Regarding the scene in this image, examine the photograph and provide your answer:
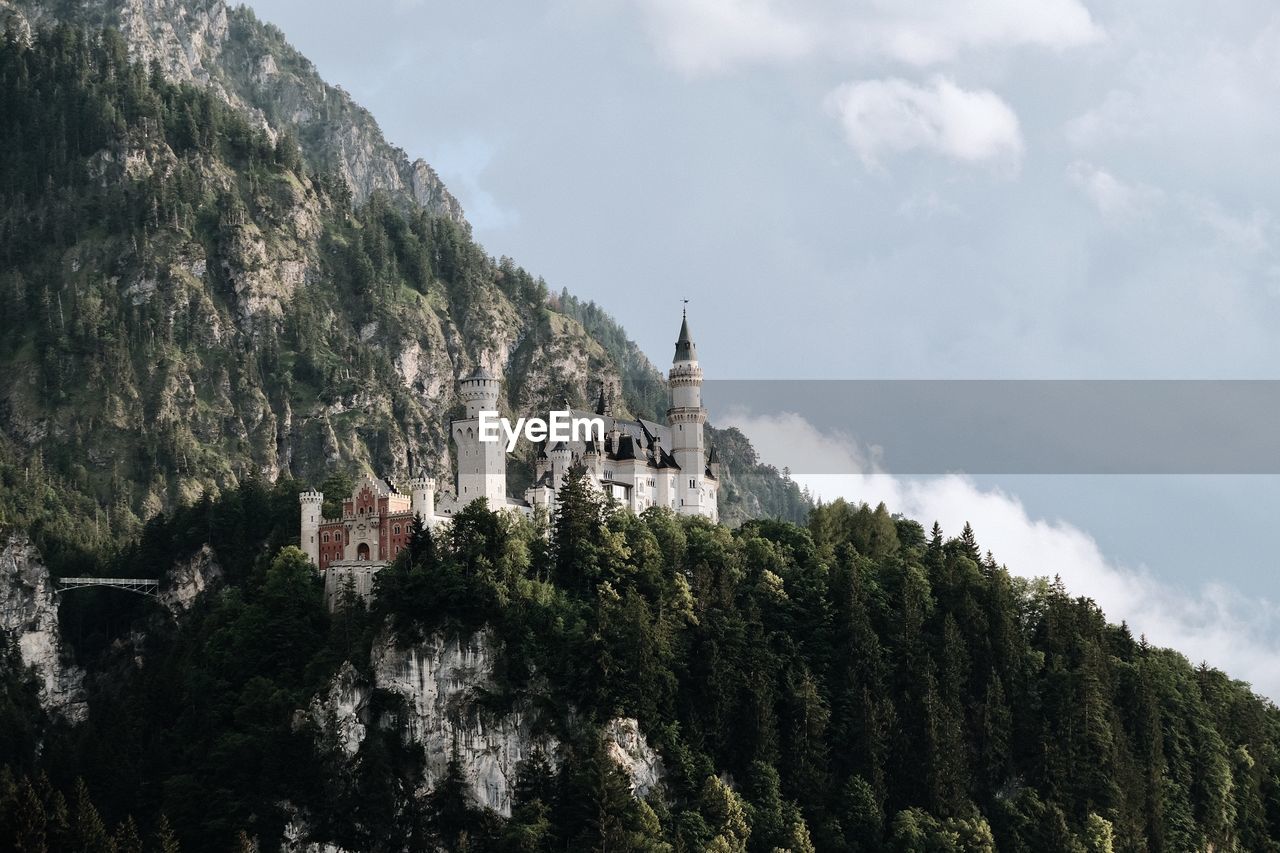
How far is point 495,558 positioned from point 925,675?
30371 mm

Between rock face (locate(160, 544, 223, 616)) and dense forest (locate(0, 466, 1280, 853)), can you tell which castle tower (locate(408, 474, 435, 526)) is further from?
rock face (locate(160, 544, 223, 616))

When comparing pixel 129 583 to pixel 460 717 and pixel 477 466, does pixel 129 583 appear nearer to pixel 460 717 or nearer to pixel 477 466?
pixel 477 466

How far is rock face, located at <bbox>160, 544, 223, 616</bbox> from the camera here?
146 meters

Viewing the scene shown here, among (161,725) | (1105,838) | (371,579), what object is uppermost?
(371,579)

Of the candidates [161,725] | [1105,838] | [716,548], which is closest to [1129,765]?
[1105,838]

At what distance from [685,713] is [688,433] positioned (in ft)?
117

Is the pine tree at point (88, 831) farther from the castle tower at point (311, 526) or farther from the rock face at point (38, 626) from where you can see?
the rock face at point (38, 626)

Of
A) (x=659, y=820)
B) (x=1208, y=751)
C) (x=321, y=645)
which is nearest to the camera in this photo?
(x=659, y=820)

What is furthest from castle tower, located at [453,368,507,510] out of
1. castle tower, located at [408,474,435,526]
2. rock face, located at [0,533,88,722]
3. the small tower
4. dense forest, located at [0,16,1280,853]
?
rock face, located at [0,533,88,722]

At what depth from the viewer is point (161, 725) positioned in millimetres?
125125

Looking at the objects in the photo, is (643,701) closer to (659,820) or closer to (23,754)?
(659,820)

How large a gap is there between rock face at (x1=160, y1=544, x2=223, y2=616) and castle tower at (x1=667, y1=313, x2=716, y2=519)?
38206 mm

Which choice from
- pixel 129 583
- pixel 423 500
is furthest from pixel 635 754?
pixel 129 583

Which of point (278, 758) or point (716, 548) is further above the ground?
point (716, 548)
